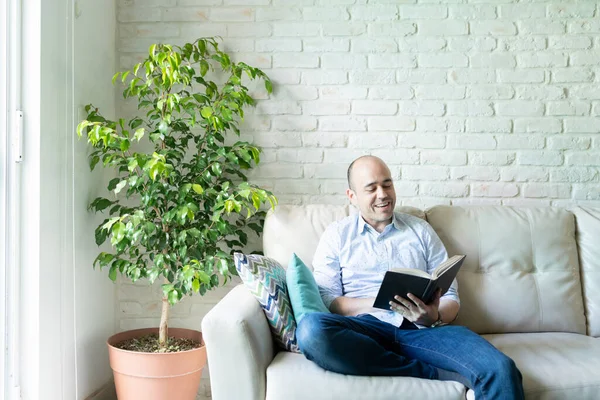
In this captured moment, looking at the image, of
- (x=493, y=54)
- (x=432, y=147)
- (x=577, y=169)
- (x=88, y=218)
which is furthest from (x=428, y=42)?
(x=88, y=218)

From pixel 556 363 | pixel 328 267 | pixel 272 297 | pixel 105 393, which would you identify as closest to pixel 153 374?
pixel 105 393

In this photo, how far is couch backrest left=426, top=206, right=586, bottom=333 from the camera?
2.28 meters

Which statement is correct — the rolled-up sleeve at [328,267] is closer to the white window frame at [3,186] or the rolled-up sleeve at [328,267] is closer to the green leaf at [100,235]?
the green leaf at [100,235]

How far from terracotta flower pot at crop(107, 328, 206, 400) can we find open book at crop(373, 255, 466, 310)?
0.93 meters

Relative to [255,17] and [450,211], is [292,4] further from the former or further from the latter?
[450,211]

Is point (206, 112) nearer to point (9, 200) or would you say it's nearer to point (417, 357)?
point (9, 200)

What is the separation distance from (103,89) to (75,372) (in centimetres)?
124

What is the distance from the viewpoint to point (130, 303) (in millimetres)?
2775

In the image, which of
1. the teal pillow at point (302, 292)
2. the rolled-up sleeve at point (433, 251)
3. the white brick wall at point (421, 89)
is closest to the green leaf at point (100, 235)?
the white brick wall at point (421, 89)

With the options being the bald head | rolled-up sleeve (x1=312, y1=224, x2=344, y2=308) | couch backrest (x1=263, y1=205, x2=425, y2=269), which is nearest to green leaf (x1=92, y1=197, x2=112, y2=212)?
couch backrest (x1=263, y1=205, x2=425, y2=269)

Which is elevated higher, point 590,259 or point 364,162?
point 364,162

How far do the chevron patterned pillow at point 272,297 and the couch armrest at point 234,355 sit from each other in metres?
0.15

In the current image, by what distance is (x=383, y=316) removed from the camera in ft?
6.73

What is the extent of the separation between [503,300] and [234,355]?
115 centimetres
